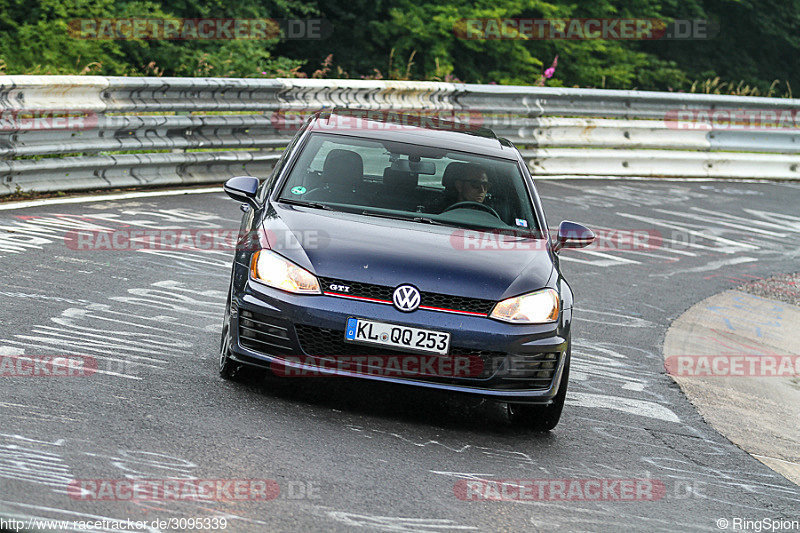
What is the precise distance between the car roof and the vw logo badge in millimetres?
1786

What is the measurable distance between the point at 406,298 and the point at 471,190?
151 centimetres

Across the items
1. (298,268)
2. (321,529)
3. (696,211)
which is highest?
(298,268)

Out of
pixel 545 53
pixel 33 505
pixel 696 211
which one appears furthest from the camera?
pixel 545 53

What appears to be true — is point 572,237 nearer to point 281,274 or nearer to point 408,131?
point 408,131

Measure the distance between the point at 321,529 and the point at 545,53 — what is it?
105 feet

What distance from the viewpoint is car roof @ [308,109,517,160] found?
26.2 feet

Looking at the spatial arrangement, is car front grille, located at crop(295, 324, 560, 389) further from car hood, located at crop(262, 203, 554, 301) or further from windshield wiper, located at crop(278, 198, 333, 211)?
windshield wiper, located at crop(278, 198, 333, 211)

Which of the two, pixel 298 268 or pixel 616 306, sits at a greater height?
pixel 298 268

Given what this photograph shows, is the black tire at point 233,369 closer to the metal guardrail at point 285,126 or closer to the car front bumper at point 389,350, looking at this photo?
the car front bumper at point 389,350

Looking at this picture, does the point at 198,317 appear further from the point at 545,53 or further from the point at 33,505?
the point at 545,53

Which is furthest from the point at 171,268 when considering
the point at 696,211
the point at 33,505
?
the point at 696,211

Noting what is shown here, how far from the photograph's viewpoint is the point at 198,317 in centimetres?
848

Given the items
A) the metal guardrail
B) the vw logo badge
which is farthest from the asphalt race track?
the metal guardrail

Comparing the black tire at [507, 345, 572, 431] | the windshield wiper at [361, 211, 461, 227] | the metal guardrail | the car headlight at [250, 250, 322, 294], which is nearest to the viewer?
the car headlight at [250, 250, 322, 294]
